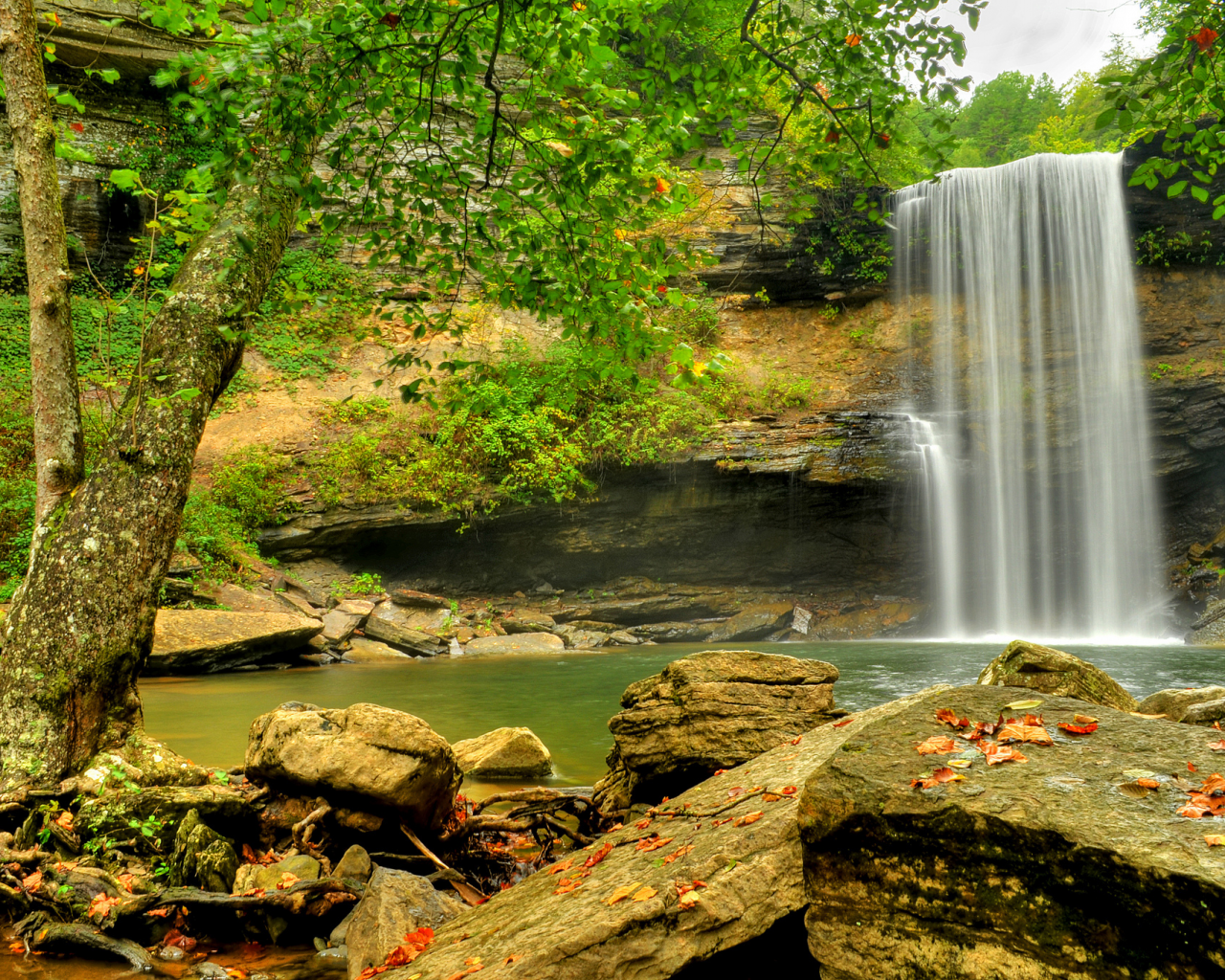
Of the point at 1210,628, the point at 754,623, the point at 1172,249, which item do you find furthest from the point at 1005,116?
the point at 754,623

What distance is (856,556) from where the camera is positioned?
726 inches

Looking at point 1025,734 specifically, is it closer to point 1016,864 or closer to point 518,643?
point 1016,864

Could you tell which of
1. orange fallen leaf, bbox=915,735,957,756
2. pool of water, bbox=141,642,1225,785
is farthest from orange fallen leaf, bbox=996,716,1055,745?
pool of water, bbox=141,642,1225,785

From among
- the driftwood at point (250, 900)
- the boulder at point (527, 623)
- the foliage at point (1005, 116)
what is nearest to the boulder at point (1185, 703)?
the driftwood at point (250, 900)

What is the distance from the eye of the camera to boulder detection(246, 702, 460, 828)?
342cm

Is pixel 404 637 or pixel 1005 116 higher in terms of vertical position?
pixel 1005 116

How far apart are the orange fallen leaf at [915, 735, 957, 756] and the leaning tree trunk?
3.20 meters

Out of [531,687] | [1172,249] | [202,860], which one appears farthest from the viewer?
[1172,249]

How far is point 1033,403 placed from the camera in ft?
65.4

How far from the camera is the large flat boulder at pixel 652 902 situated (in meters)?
1.88

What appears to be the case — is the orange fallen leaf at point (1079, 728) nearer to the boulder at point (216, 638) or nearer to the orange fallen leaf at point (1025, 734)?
the orange fallen leaf at point (1025, 734)

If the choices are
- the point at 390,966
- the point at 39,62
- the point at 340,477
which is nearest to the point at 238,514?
the point at 340,477

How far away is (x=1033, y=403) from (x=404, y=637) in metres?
17.5

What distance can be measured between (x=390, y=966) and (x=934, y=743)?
6.20 feet
